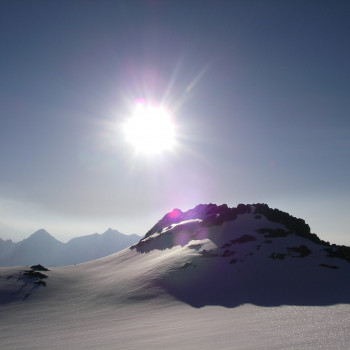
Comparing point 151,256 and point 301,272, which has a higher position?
point 151,256

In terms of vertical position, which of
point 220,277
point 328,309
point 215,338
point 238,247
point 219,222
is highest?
point 219,222

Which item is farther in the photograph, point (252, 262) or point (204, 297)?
point (252, 262)

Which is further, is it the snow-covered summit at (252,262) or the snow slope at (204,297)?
the snow-covered summit at (252,262)

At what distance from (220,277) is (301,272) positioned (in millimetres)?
9398

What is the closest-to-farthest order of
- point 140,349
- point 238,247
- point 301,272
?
point 140,349, point 301,272, point 238,247

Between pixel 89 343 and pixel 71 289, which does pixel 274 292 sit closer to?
pixel 89 343

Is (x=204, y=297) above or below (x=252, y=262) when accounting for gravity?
below

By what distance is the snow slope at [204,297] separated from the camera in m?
13.2

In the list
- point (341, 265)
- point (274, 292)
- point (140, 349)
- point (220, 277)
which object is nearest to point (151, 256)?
point (220, 277)

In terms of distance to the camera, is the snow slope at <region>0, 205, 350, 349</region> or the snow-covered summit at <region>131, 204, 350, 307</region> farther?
the snow-covered summit at <region>131, 204, 350, 307</region>

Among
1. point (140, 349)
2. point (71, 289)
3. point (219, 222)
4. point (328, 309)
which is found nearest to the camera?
point (140, 349)

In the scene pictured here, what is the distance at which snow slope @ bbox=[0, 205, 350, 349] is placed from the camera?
518 inches

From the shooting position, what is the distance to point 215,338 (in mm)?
12336

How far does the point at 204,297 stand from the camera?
25.7 metres
